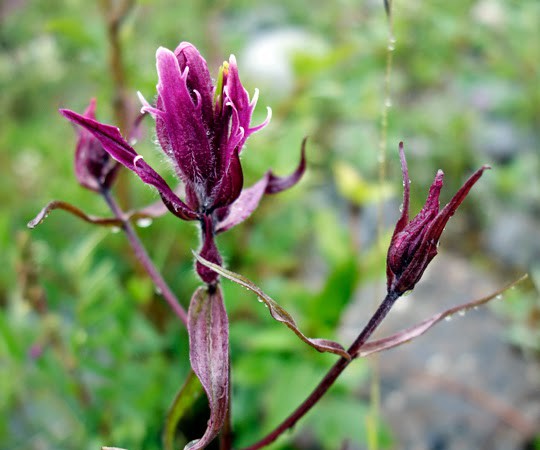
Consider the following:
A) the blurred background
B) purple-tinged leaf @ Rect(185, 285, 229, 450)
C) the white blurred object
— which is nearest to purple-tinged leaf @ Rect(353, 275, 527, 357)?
purple-tinged leaf @ Rect(185, 285, 229, 450)

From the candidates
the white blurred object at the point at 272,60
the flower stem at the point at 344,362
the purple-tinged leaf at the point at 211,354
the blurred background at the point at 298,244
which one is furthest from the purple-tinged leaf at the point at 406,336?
the white blurred object at the point at 272,60

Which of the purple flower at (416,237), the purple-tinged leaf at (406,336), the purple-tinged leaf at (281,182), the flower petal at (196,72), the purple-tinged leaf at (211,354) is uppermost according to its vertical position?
the flower petal at (196,72)

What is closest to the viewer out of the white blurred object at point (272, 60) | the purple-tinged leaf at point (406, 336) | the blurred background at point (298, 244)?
the purple-tinged leaf at point (406, 336)

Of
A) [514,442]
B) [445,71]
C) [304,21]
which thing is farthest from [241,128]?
[304,21]

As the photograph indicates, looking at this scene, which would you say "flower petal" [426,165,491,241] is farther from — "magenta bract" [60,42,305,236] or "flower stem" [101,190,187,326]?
"flower stem" [101,190,187,326]

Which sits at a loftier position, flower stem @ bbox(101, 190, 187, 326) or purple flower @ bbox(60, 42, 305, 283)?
purple flower @ bbox(60, 42, 305, 283)

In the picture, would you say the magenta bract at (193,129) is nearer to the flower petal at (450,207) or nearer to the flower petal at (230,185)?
the flower petal at (230,185)

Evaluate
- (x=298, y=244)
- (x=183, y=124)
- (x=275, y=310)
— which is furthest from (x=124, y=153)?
(x=298, y=244)
